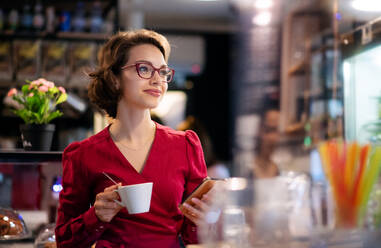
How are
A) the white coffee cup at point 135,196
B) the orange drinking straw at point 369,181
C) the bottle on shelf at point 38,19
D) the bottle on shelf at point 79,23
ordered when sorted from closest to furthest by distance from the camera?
1. the orange drinking straw at point 369,181
2. the white coffee cup at point 135,196
3. the bottle on shelf at point 38,19
4. the bottle on shelf at point 79,23

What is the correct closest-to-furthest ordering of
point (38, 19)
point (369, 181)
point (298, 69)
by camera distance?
point (369, 181) → point (38, 19) → point (298, 69)

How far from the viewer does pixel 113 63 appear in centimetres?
138

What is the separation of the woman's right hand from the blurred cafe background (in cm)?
51

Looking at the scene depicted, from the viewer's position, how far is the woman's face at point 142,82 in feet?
4.34

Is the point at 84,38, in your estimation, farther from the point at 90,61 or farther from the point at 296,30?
the point at 296,30

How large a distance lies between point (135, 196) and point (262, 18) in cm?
471

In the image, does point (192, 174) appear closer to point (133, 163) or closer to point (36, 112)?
point (133, 163)

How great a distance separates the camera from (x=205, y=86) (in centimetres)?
712

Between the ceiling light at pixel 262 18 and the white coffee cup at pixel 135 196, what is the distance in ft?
15.0

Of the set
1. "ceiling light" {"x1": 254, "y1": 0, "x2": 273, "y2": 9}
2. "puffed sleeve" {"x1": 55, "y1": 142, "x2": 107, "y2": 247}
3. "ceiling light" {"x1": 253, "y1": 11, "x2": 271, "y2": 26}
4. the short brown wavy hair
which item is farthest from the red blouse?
"ceiling light" {"x1": 253, "y1": 11, "x2": 271, "y2": 26}

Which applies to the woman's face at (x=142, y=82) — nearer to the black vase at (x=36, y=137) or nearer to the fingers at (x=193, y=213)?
the fingers at (x=193, y=213)

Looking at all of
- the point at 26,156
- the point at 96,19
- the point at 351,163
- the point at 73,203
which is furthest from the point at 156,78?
the point at 96,19

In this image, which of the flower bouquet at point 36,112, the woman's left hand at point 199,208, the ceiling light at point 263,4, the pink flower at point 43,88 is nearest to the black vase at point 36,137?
the flower bouquet at point 36,112

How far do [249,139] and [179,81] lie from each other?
69.1 inches
